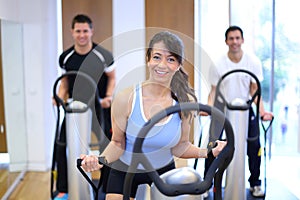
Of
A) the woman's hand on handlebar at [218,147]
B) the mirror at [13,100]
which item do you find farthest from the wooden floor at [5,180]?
the woman's hand on handlebar at [218,147]

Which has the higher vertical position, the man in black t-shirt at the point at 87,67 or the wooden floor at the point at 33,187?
the man in black t-shirt at the point at 87,67

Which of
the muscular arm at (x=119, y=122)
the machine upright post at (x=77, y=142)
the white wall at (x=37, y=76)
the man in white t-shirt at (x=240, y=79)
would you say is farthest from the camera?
the white wall at (x=37, y=76)

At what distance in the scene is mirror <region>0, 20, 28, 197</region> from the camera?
3428mm

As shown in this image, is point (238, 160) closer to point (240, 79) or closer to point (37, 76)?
point (240, 79)

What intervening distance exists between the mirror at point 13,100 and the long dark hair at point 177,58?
7.26ft

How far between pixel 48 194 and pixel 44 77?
120 centimetres

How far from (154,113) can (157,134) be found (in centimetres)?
14

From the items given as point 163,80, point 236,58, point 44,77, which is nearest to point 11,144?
point 44,77

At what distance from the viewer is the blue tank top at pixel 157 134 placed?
4.53 feet

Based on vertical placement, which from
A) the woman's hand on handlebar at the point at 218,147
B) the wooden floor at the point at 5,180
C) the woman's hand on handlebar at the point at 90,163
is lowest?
the wooden floor at the point at 5,180

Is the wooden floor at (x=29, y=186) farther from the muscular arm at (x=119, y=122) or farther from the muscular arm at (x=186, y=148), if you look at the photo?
the muscular arm at (x=186, y=148)

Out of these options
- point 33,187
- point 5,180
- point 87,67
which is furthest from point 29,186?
point 87,67

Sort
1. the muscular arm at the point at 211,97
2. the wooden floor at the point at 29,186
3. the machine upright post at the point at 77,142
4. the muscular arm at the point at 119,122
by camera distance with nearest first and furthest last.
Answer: the muscular arm at the point at 119,122 < the muscular arm at the point at 211,97 < the machine upright post at the point at 77,142 < the wooden floor at the point at 29,186

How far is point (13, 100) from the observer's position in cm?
366
